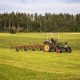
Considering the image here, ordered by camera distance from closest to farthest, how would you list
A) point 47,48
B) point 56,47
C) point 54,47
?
point 56,47 < point 54,47 < point 47,48

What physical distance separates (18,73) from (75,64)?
638cm

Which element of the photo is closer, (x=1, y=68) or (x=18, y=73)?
(x=18, y=73)

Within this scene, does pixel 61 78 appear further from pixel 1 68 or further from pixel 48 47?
pixel 48 47

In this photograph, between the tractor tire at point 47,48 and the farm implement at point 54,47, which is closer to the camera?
the farm implement at point 54,47

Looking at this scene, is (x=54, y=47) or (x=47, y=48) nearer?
(x=54, y=47)

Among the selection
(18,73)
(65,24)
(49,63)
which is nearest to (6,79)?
(18,73)

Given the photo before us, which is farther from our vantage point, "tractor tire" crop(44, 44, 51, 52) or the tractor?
"tractor tire" crop(44, 44, 51, 52)

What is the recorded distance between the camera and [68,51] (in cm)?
3775

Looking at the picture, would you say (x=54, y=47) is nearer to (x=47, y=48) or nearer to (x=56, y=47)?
(x=56, y=47)

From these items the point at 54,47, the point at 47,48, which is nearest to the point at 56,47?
the point at 54,47

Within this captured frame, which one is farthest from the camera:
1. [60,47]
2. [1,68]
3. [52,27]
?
[52,27]

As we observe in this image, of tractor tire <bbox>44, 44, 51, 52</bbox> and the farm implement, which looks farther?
tractor tire <bbox>44, 44, 51, 52</bbox>

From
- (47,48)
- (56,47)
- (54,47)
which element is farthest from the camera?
(47,48)

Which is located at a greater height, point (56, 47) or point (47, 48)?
point (56, 47)
